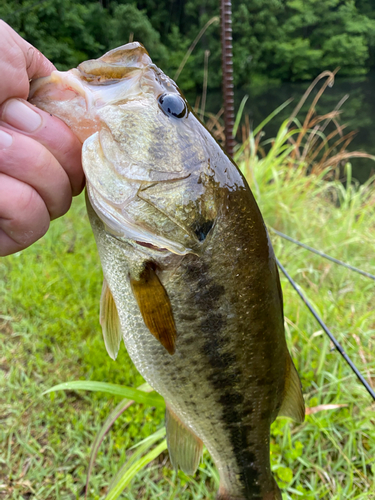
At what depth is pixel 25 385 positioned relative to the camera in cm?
218

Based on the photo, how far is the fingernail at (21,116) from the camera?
0.83m

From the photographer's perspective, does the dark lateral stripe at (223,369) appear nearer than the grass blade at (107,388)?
Yes

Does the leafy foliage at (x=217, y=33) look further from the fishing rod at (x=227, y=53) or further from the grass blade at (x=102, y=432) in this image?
the grass blade at (x=102, y=432)

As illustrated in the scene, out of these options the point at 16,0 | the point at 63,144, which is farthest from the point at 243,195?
the point at 16,0

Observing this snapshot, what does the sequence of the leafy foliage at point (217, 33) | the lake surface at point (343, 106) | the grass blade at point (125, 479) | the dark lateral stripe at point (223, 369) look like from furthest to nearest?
the leafy foliage at point (217, 33) < the lake surface at point (343, 106) < the grass blade at point (125, 479) < the dark lateral stripe at point (223, 369)

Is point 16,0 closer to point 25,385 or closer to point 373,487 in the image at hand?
point 25,385

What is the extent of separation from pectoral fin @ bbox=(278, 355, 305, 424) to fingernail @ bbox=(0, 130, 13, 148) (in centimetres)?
118

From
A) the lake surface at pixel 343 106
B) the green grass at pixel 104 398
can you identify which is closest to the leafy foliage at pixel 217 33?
the lake surface at pixel 343 106

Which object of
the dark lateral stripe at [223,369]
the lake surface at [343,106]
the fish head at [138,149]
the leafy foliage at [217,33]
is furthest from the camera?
the leafy foliage at [217,33]

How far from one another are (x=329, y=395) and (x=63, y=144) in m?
2.07

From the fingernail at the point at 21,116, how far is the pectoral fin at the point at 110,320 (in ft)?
1.69

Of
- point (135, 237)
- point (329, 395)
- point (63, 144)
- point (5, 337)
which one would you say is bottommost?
point (5, 337)

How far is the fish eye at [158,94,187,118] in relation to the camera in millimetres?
977

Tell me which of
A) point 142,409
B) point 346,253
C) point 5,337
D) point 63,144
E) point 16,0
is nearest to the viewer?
point 63,144
